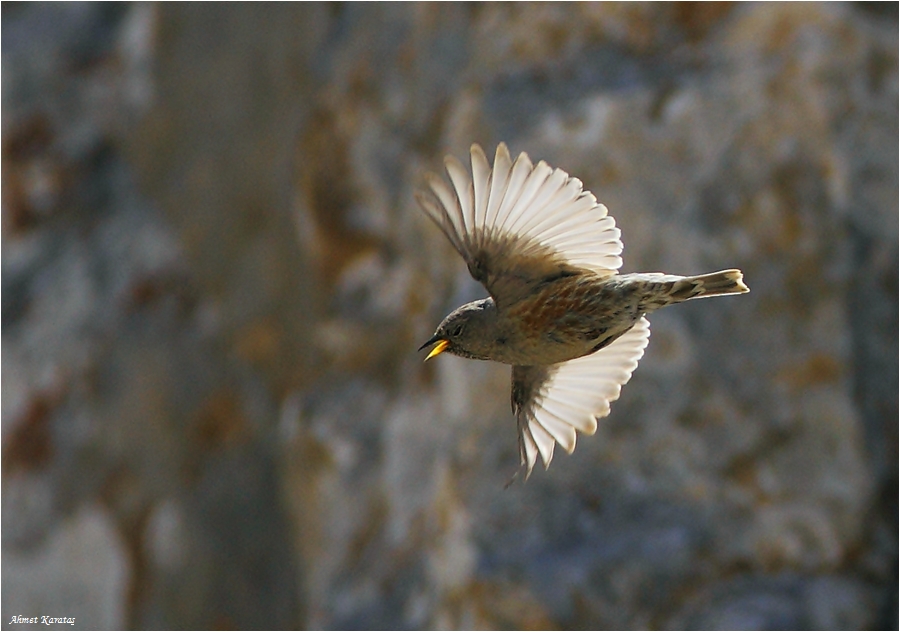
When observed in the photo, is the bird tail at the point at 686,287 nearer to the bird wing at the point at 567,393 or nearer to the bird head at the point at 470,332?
the bird head at the point at 470,332

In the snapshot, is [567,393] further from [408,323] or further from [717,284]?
[408,323]

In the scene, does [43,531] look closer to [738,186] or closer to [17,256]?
[17,256]

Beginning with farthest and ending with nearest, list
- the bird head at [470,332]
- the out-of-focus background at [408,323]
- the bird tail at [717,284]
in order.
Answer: the out-of-focus background at [408,323] → the bird head at [470,332] → the bird tail at [717,284]

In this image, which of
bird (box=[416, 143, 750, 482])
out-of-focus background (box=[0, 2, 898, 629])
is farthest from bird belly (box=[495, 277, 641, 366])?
out-of-focus background (box=[0, 2, 898, 629])

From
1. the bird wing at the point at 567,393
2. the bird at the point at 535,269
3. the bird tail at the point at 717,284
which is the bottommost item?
the bird wing at the point at 567,393

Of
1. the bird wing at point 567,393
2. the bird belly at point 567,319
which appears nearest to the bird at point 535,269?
the bird belly at point 567,319

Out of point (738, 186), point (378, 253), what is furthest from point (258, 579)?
point (738, 186)

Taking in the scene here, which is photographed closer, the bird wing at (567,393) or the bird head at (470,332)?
the bird head at (470,332)
